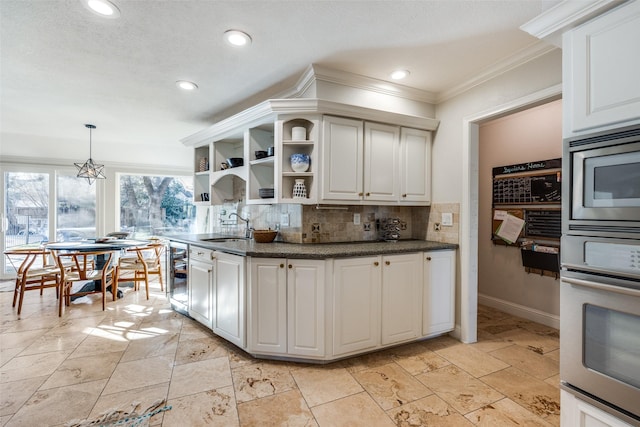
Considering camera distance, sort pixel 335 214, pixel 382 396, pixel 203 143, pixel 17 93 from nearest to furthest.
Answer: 1. pixel 382 396
2. pixel 335 214
3. pixel 17 93
4. pixel 203 143

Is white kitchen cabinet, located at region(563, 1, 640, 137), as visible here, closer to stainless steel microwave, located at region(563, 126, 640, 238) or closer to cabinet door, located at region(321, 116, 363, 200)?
stainless steel microwave, located at region(563, 126, 640, 238)

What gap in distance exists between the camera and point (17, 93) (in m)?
3.22

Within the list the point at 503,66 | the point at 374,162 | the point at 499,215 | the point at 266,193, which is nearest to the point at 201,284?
the point at 266,193

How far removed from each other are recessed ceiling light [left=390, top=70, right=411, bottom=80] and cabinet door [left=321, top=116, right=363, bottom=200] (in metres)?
0.54

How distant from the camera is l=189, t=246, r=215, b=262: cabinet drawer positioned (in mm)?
2863

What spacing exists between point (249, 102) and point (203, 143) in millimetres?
927

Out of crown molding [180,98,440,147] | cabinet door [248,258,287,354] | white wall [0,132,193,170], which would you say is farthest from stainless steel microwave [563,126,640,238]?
white wall [0,132,193,170]

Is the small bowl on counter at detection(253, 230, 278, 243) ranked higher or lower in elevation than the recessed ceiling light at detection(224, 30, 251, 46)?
lower

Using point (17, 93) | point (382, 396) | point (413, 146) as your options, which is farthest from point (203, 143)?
point (382, 396)

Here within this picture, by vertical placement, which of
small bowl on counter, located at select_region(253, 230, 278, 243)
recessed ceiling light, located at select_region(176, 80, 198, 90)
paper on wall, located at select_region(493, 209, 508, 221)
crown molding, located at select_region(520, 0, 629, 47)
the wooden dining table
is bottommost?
the wooden dining table

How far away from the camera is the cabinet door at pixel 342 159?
8.61 ft

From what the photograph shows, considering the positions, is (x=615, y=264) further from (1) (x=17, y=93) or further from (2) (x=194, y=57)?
(1) (x=17, y=93)

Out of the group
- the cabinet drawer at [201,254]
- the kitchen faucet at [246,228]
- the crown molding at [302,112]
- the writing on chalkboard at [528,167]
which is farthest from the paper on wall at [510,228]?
the cabinet drawer at [201,254]

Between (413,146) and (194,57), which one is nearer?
(194,57)
